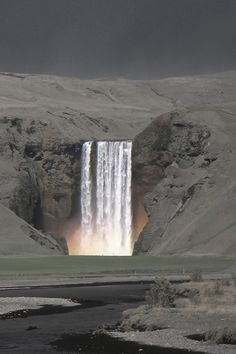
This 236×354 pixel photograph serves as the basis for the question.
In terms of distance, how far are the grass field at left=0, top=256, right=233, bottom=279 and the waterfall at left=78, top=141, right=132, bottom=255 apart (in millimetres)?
29020

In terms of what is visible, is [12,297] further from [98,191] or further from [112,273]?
[98,191]

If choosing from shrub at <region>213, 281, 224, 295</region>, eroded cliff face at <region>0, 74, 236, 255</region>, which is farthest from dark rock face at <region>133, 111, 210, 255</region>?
shrub at <region>213, 281, 224, 295</region>

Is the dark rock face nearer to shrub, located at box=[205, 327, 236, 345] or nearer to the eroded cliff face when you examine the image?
the eroded cliff face

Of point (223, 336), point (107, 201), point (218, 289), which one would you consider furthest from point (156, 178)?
point (223, 336)

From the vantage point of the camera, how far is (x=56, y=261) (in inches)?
3927

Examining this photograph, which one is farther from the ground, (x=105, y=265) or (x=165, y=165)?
(x=165, y=165)

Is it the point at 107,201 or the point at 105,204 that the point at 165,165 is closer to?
the point at 107,201

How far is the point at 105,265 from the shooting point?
97312mm

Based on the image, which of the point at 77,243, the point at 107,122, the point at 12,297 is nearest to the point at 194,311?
the point at 12,297

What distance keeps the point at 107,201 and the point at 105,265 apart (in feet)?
132

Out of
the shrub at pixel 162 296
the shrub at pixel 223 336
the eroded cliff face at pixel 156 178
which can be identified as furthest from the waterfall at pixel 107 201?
the shrub at pixel 223 336

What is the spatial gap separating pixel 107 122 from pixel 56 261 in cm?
9520

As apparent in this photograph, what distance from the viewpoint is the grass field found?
8731 centimetres

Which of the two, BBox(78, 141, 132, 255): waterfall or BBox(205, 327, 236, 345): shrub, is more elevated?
BBox(78, 141, 132, 255): waterfall
